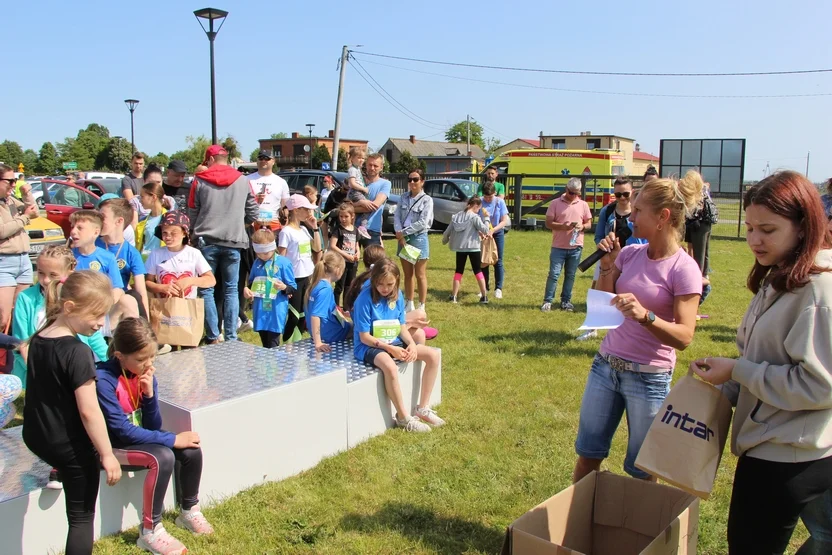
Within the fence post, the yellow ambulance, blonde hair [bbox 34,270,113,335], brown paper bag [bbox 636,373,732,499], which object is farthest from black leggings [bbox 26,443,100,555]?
the yellow ambulance

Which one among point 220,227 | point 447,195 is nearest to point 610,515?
point 220,227

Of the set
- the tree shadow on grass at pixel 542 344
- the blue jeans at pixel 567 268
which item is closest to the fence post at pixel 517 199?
the blue jeans at pixel 567 268

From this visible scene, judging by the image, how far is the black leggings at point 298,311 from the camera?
6582mm

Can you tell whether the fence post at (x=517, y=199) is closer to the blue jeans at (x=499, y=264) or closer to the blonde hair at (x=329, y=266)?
the blue jeans at (x=499, y=264)

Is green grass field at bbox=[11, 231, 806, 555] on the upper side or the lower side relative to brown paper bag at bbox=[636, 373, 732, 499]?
lower

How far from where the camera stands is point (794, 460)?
2.15 meters

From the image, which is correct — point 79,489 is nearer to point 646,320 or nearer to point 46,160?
point 646,320

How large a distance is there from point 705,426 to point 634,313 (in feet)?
1.66

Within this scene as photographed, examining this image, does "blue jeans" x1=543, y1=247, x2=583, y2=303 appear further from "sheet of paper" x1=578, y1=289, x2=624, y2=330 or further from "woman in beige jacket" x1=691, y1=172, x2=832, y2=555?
"woman in beige jacket" x1=691, y1=172, x2=832, y2=555

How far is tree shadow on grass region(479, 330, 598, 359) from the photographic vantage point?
7.15 m

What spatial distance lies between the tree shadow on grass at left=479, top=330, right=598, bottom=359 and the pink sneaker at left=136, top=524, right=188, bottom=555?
439cm

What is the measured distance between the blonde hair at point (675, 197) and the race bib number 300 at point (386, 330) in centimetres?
244

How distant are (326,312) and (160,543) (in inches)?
100

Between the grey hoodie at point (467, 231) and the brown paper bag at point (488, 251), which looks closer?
the grey hoodie at point (467, 231)
